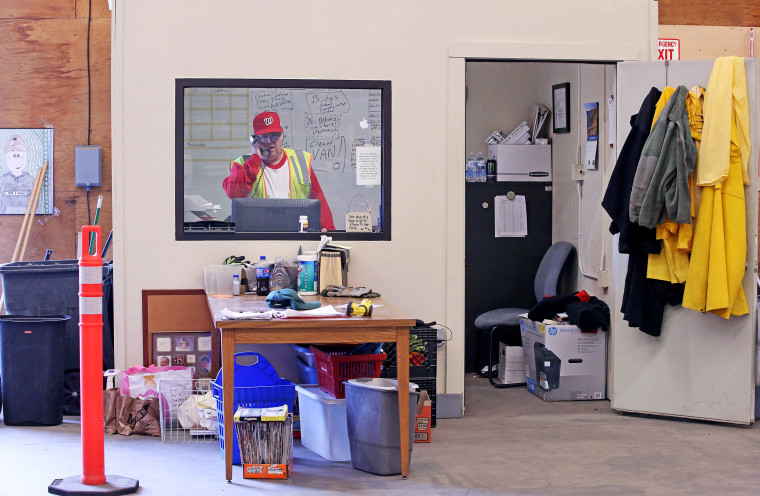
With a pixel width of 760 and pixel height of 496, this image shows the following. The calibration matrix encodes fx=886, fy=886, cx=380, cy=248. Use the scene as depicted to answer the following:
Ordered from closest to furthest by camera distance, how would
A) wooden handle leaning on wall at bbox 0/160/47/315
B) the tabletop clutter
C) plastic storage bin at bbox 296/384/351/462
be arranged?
the tabletop clutter → plastic storage bin at bbox 296/384/351/462 → wooden handle leaning on wall at bbox 0/160/47/315

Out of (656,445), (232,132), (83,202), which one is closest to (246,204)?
(232,132)

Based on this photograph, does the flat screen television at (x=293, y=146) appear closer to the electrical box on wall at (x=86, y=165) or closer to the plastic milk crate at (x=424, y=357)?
the plastic milk crate at (x=424, y=357)

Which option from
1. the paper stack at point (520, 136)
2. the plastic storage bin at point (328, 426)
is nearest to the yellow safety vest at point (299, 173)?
the plastic storage bin at point (328, 426)

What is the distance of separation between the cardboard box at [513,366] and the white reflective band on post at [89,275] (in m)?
3.28

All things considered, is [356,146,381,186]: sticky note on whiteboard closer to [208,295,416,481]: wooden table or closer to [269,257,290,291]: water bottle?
[269,257,290,291]: water bottle

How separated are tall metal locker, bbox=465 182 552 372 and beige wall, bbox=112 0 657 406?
4.66ft

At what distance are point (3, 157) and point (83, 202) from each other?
622 millimetres

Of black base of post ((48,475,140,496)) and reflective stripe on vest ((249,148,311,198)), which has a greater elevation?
reflective stripe on vest ((249,148,311,198))

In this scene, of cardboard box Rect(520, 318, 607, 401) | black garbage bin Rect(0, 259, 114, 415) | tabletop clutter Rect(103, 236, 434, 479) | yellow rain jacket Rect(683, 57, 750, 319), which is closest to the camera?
tabletop clutter Rect(103, 236, 434, 479)

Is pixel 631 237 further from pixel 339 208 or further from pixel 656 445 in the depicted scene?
pixel 339 208

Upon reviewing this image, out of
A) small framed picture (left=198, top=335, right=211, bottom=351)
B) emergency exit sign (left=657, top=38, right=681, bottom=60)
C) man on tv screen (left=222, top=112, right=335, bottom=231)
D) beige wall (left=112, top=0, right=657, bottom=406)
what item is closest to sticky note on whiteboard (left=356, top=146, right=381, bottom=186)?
beige wall (left=112, top=0, right=657, bottom=406)

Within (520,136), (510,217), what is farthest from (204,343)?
(520,136)

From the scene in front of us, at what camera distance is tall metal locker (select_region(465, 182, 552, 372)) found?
21.9 feet

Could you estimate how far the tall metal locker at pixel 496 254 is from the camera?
21.9 ft
